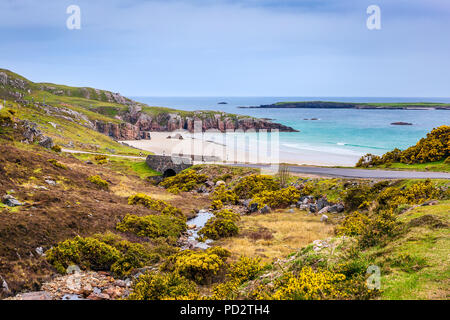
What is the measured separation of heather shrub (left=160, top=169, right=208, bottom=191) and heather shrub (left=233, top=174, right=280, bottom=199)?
9.41m

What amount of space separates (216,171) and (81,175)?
70.5 feet

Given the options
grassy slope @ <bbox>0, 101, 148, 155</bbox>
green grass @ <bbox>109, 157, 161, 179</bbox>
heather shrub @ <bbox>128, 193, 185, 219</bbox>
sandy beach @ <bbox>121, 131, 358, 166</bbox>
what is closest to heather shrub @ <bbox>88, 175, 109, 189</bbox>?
heather shrub @ <bbox>128, 193, 185, 219</bbox>

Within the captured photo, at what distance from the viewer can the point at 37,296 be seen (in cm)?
1143

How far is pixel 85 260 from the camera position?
1518 centimetres

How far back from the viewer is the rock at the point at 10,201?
17.6 metres

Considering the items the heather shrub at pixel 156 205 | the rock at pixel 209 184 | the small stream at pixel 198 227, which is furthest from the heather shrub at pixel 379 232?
the rock at pixel 209 184

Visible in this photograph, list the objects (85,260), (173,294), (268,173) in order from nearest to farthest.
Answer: (173,294)
(85,260)
(268,173)

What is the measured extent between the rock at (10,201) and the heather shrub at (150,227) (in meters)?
6.32

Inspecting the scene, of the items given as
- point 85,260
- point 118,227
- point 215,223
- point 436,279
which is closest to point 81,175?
point 118,227

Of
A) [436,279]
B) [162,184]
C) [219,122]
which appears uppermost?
[219,122]

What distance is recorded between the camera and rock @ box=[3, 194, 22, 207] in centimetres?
1764

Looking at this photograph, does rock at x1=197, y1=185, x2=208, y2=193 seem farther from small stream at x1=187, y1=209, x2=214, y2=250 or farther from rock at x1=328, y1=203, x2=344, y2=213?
rock at x1=328, y1=203, x2=344, y2=213
